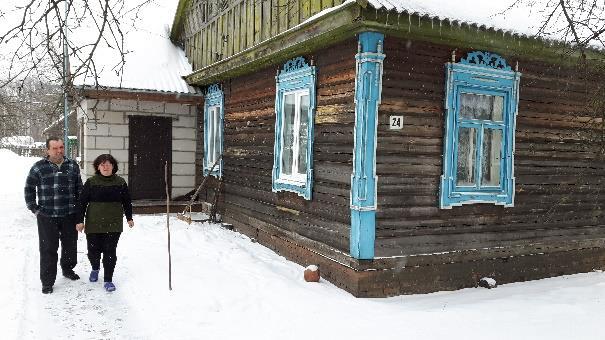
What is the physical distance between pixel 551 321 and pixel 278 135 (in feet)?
15.5

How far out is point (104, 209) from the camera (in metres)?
5.68

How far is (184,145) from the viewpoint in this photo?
12.0m

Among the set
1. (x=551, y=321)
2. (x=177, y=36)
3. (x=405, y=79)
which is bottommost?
(x=551, y=321)

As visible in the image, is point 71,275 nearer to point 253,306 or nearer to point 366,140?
point 253,306

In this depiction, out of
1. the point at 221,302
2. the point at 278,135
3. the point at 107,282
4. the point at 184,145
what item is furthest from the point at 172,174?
the point at 221,302

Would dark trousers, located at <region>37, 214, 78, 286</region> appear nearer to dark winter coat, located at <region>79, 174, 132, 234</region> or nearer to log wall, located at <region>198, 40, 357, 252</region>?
dark winter coat, located at <region>79, 174, 132, 234</region>

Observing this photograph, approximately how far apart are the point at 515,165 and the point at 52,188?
622 cm

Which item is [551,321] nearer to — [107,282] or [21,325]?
[107,282]

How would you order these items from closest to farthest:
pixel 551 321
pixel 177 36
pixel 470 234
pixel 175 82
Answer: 1. pixel 551 321
2. pixel 470 234
3. pixel 175 82
4. pixel 177 36

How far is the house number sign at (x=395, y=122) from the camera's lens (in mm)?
5879

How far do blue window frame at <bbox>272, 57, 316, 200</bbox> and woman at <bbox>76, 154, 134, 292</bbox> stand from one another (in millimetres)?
2539

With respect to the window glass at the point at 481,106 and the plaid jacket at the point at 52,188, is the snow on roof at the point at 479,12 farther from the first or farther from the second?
the plaid jacket at the point at 52,188

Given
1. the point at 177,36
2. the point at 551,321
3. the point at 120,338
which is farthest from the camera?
the point at 177,36

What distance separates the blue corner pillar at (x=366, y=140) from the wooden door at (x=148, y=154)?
732cm
